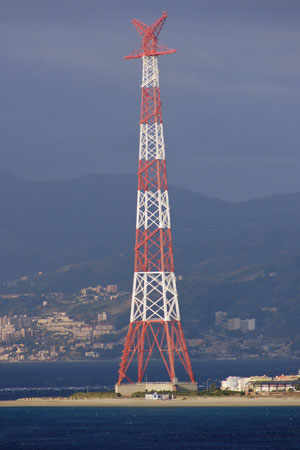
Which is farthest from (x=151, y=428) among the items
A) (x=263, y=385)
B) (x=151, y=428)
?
(x=263, y=385)

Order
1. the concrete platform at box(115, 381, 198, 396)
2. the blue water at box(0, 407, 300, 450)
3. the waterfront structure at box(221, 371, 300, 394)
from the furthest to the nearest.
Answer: the waterfront structure at box(221, 371, 300, 394), the concrete platform at box(115, 381, 198, 396), the blue water at box(0, 407, 300, 450)

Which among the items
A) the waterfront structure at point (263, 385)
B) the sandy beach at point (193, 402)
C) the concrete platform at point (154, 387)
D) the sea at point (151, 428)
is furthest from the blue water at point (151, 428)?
the waterfront structure at point (263, 385)

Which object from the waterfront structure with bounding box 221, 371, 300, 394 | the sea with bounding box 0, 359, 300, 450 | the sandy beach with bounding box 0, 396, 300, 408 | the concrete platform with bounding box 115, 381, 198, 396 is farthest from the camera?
the waterfront structure with bounding box 221, 371, 300, 394

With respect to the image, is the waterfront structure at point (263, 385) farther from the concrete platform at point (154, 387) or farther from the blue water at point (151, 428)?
the blue water at point (151, 428)

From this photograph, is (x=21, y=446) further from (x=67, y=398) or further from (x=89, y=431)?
(x=67, y=398)

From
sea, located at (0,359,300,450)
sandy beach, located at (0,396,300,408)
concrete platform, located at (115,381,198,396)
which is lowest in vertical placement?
sea, located at (0,359,300,450)

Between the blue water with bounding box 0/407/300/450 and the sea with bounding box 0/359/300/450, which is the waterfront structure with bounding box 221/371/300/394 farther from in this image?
the blue water with bounding box 0/407/300/450

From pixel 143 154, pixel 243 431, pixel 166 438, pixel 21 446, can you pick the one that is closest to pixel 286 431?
pixel 243 431

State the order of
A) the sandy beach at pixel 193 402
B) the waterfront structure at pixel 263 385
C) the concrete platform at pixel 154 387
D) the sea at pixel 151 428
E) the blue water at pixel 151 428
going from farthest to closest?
the waterfront structure at pixel 263 385 < the concrete platform at pixel 154 387 < the sandy beach at pixel 193 402 < the sea at pixel 151 428 < the blue water at pixel 151 428

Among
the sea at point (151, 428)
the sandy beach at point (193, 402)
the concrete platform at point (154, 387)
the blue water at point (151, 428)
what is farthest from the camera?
the concrete platform at point (154, 387)

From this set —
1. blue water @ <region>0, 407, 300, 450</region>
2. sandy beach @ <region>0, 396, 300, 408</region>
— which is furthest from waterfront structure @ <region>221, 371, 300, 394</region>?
blue water @ <region>0, 407, 300, 450</region>
